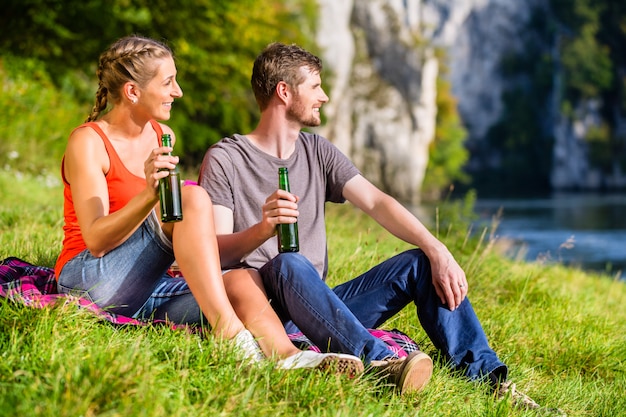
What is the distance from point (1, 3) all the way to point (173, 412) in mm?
10776

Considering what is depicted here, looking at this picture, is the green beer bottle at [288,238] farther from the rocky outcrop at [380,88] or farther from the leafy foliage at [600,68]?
the leafy foliage at [600,68]

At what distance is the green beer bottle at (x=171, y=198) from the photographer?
249 cm

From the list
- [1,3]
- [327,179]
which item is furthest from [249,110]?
[327,179]

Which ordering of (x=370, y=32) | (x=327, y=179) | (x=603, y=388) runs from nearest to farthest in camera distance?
(x=327, y=179), (x=603, y=388), (x=370, y=32)

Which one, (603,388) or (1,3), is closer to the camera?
(603,388)

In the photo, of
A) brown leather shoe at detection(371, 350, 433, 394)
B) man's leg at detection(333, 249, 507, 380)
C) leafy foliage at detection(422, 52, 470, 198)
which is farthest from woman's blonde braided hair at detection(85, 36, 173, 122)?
leafy foliage at detection(422, 52, 470, 198)

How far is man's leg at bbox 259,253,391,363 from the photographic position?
264 cm

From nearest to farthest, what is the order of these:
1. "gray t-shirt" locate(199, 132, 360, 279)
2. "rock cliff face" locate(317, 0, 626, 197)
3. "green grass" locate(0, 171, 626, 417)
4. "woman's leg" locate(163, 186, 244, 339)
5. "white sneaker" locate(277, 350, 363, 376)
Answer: "green grass" locate(0, 171, 626, 417)
"white sneaker" locate(277, 350, 363, 376)
"woman's leg" locate(163, 186, 244, 339)
"gray t-shirt" locate(199, 132, 360, 279)
"rock cliff face" locate(317, 0, 626, 197)

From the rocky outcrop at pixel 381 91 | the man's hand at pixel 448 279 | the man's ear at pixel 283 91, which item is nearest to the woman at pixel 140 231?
the man's ear at pixel 283 91

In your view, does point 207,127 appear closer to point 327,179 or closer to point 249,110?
point 249,110

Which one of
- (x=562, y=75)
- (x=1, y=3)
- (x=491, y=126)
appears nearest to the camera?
(x=1, y=3)

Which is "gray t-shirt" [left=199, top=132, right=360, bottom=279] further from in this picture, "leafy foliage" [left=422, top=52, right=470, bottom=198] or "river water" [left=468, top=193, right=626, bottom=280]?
"leafy foliage" [left=422, top=52, right=470, bottom=198]

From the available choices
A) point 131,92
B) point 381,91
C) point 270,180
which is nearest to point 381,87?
point 381,91

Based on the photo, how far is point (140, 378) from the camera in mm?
2076
